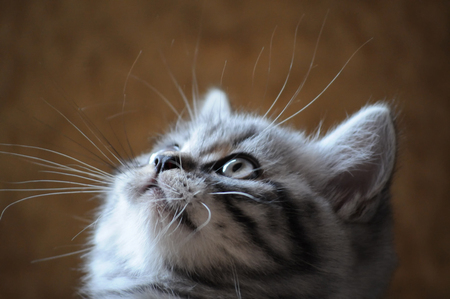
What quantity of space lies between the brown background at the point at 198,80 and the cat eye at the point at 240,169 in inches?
20.2

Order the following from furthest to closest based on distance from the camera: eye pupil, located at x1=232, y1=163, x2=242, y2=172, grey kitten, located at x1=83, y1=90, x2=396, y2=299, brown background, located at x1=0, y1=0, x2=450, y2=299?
1. brown background, located at x1=0, y1=0, x2=450, y2=299
2. eye pupil, located at x1=232, y1=163, x2=242, y2=172
3. grey kitten, located at x1=83, y1=90, x2=396, y2=299

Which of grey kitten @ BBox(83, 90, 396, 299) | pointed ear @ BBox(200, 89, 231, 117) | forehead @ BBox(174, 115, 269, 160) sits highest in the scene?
pointed ear @ BBox(200, 89, 231, 117)

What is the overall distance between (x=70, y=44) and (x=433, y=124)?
145 cm

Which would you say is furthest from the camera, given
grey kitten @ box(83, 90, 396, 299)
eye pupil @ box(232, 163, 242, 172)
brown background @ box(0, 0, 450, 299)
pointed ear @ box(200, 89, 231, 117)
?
brown background @ box(0, 0, 450, 299)

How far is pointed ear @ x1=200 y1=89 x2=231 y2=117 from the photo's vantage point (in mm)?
976

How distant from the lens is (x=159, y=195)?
1.92ft

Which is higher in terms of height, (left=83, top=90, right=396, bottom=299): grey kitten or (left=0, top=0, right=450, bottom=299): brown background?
(left=0, top=0, right=450, bottom=299): brown background

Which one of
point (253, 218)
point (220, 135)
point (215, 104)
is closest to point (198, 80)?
point (215, 104)

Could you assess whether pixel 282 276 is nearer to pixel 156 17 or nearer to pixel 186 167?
pixel 186 167

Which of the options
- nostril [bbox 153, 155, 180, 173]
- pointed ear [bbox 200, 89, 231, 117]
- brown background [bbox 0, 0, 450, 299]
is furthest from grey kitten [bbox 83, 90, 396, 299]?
brown background [bbox 0, 0, 450, 299]

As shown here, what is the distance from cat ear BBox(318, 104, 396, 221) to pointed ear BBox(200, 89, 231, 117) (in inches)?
12.4

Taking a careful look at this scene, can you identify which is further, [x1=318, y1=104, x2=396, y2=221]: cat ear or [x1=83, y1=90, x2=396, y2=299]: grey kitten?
[x1=318, y1=104, x2=396, y2=221]: cat ear

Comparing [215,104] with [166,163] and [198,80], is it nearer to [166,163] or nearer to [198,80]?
[198,80]

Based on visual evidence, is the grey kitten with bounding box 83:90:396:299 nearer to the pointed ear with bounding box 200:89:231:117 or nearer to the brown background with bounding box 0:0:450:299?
the pointed ear with bounding box 200:89:231:117
